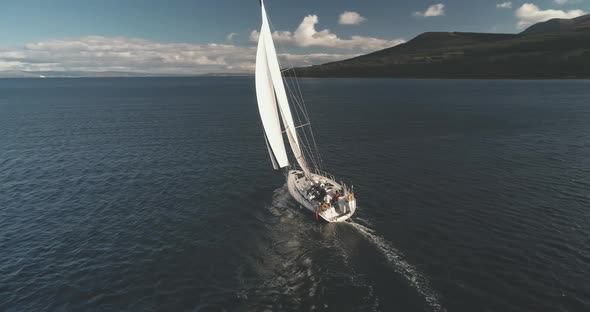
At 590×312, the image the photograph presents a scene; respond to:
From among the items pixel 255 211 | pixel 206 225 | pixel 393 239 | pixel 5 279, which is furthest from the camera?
pixel 255 211

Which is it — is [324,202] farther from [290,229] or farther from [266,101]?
[266,101]

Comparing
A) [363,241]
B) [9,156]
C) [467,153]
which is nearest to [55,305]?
[363,241]

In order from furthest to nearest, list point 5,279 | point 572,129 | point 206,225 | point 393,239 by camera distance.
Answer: point 572,129 < point 206,225 < point 393,239 < point 5,279

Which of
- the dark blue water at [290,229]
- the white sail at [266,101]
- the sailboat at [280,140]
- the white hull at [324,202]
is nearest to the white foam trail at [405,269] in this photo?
the dark blue water at [290,229]

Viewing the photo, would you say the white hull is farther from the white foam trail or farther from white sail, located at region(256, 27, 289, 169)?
white sail, located at region(256, 27, 289, 169)

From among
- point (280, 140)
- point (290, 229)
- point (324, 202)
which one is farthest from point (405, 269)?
point (280, 140)

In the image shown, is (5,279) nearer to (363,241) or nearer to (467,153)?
(363,241)

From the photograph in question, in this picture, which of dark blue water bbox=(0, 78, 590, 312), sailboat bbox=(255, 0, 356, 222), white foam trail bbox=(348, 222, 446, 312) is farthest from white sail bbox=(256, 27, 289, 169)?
white foam trail bbox=(348, 222, 446, 312)
